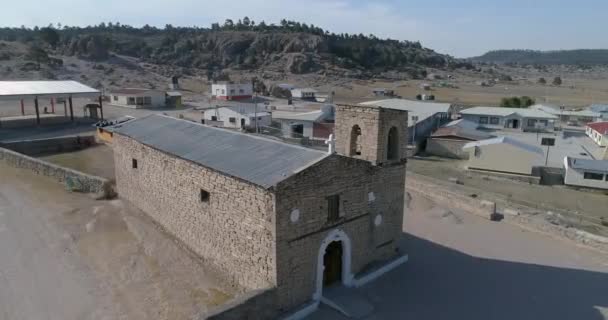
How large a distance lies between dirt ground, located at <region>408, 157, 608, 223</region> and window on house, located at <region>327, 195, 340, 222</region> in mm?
16536

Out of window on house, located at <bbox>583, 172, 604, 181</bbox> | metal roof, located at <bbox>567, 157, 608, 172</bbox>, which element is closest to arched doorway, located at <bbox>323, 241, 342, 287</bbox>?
metal roof, located at <bbox>567, 157, 608, 172</bbox>

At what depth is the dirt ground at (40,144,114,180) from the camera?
88.1 feet

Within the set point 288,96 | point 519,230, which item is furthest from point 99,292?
point 288,96

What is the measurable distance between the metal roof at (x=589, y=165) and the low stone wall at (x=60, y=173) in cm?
2904

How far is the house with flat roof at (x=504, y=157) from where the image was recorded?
29969 mm

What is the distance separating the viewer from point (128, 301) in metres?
12.1

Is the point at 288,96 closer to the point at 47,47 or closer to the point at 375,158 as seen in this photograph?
the point at 375,158

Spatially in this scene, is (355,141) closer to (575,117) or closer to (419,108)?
(419,108)

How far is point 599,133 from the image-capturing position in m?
40.6

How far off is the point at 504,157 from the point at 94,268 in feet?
89.9

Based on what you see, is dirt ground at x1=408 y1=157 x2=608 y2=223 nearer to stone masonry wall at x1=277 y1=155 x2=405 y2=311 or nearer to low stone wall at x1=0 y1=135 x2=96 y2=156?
stone masonry wall at x1=277 y1=155 x2=405 y2=311

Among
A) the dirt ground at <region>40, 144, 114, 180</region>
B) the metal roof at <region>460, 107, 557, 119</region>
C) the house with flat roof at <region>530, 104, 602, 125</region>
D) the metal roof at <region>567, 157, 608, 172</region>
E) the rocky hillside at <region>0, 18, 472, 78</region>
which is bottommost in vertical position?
the dirt ground at <region>40, 144, 114, 180</region>

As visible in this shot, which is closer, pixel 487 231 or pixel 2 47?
pixel 487 231

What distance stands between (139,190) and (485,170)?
24477 mm
